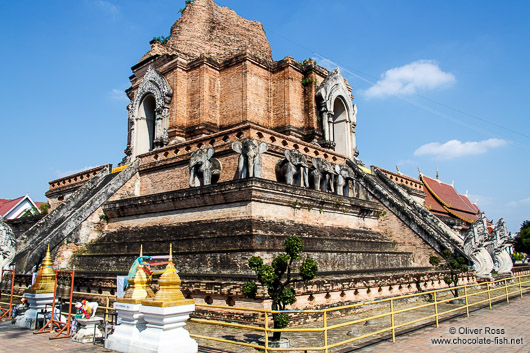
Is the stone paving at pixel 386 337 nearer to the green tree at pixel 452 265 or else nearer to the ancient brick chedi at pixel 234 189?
the ancient brick chedi at pixel 234 189

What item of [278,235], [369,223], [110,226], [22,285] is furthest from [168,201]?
[369,223]

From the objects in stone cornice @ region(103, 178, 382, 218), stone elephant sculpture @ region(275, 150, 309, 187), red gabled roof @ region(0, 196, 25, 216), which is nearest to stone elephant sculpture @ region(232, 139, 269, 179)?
stone elephant sculpture @ region(275, 150, 309, 187)

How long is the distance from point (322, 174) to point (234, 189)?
4911 millimetres

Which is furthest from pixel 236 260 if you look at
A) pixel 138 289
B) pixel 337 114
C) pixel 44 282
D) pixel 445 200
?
pixel 445 200

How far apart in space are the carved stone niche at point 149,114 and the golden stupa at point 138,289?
10.3m

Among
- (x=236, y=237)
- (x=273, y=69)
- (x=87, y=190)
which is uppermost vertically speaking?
(x=273, y=69)

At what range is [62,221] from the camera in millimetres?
13977

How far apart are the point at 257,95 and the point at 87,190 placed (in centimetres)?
732

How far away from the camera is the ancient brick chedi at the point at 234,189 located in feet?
33.5

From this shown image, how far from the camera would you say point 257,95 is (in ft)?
55.6

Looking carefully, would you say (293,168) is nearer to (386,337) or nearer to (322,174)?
(322,174)

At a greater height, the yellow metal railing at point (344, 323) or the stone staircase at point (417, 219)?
the stone staircase at point (417, 219)

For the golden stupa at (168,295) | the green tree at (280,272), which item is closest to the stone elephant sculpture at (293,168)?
the green tree at (280,272)

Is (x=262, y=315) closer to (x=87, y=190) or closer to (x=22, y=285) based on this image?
(x=22, y=285)
